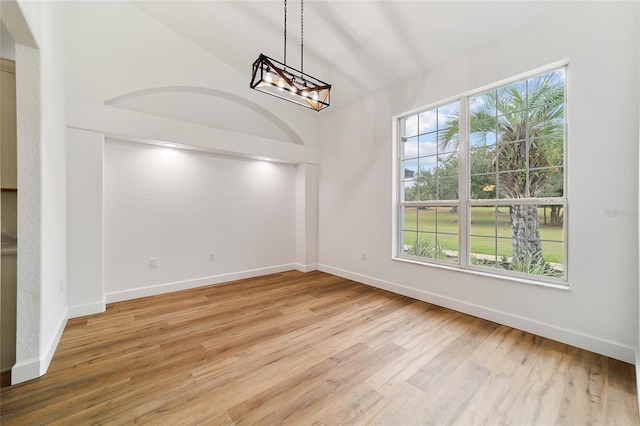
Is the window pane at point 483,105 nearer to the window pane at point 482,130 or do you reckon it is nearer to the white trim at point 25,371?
the window pane at point 482,130

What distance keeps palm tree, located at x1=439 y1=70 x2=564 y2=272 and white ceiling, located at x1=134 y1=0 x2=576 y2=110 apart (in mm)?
499

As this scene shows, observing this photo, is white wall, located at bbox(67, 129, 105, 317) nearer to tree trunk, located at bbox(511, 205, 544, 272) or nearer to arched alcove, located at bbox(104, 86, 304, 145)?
arched alcove, located at bbox(104, 86, 304, 145)

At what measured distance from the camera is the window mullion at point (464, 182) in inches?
123

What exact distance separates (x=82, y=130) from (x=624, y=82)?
530cm

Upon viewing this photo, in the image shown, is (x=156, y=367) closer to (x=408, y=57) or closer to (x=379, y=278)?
(x=379, y=278)

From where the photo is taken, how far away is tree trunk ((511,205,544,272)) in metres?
2.68

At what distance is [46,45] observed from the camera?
206 centimetres

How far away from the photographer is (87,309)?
2.95 m

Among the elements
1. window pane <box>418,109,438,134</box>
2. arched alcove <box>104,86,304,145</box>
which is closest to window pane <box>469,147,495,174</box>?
window pane <box>418,109,438,134</box>

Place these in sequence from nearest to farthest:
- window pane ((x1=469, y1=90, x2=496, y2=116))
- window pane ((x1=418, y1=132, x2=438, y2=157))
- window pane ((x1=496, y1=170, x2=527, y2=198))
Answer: window pane ((x1=496, y1=170, x2=527, y2=198)) < window pane ((x1=469, y1=90, x2=496, y2=116)) < window pane ((x1=418, y1=132, x2=438, y2=157))

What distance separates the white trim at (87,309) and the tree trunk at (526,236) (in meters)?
4.70

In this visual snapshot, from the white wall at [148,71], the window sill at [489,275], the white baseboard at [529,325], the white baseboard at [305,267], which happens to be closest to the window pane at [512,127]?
the window sill at [489,275]

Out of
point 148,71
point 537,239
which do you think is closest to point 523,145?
point 537,239

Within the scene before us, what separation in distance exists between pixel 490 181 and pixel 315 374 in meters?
2.75
